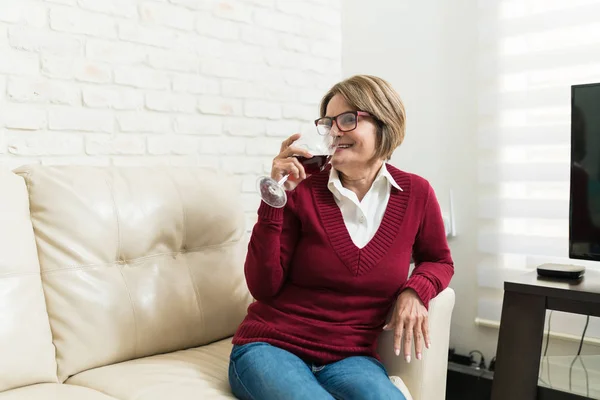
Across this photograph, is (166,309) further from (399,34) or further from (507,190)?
(399,34)

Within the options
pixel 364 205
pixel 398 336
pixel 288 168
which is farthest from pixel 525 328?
pixel 288 168

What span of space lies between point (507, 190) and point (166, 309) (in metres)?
1.30

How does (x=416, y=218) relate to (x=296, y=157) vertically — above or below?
below

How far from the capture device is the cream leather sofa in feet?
5.12

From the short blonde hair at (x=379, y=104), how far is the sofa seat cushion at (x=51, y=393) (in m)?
0.92

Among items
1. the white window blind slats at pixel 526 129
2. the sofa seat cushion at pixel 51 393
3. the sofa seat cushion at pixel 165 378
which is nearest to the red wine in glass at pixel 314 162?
the sofa seat cushion at pixel 165 378

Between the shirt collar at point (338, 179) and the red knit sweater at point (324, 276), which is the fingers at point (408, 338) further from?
the shirt collar at point (338, 179)

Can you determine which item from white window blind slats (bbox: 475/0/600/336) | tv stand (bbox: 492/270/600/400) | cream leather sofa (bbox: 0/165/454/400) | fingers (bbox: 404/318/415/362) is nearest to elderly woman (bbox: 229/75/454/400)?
fingers (bbox: 404/318/415/362)

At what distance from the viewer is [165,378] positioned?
1.58 metres

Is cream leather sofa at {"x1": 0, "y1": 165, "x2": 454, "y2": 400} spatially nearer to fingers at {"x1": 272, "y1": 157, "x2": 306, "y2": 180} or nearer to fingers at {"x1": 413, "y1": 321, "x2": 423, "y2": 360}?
fingers at {"x1": 413, "y1": 321, "x2": 423, "y2": 360}

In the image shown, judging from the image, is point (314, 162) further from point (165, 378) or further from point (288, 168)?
point (165, 378)

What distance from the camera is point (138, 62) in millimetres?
2178

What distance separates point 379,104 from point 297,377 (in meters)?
0.72

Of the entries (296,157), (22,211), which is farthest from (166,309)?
(296,157)
